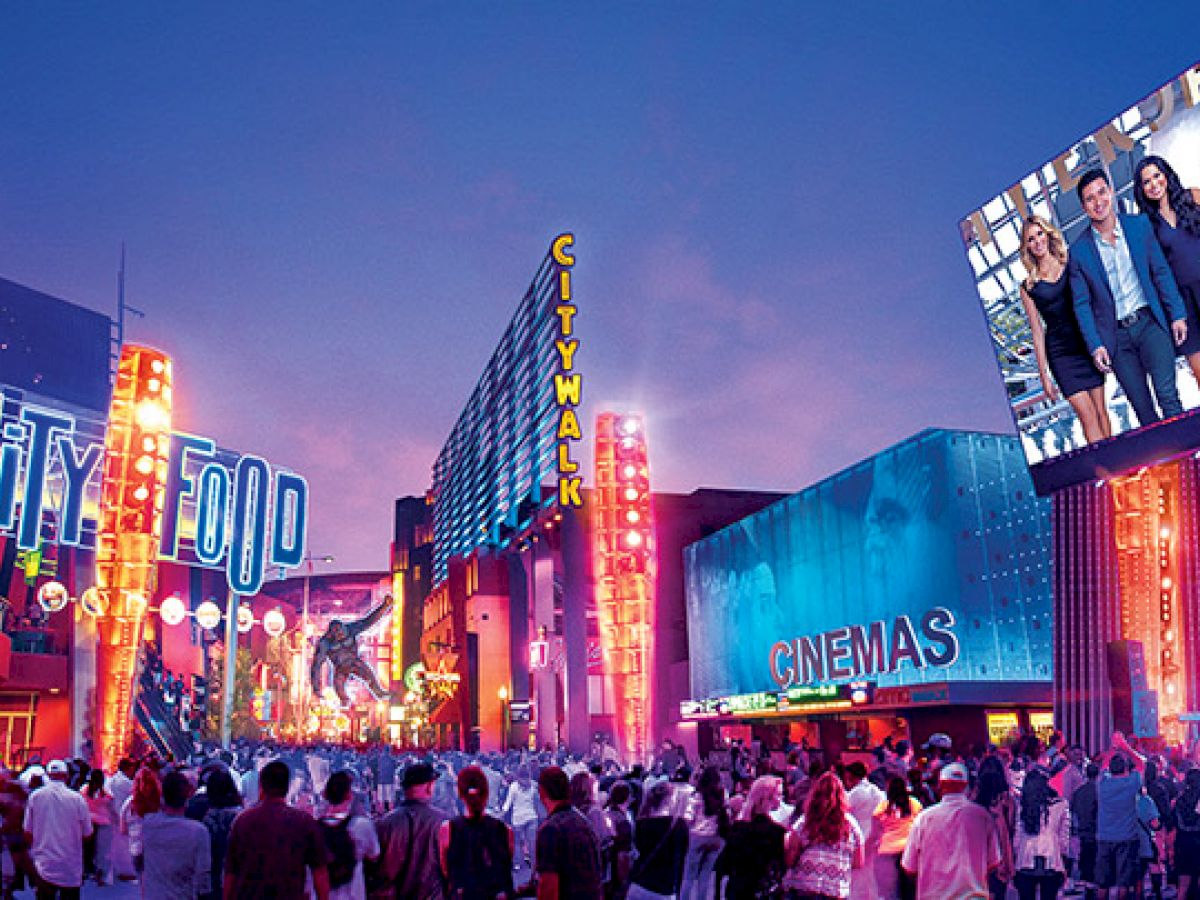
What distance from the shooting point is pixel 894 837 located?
8.87 metres

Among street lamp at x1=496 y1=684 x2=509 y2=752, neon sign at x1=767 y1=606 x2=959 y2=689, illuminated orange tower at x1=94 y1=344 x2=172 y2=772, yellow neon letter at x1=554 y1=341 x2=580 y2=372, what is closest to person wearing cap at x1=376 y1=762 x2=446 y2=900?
illuminated orange tower at x1=94 y1=344 x2=172 y2=772

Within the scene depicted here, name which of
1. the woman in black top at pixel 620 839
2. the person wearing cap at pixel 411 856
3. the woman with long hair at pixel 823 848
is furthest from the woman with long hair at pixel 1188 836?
the person wearing cap at pixel 411 856

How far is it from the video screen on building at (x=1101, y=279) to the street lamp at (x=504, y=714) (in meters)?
46.1

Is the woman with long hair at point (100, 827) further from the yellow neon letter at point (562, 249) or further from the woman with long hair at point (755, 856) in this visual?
the yellow neon letter at point (562, 249)

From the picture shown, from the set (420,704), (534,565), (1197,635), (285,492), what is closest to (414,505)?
(420,704)

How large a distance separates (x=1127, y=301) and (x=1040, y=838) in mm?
13769

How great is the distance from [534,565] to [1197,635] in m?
39.9

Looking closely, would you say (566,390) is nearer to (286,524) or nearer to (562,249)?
(562,249)

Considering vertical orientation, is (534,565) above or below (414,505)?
below

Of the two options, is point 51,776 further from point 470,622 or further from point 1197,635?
point 470,622

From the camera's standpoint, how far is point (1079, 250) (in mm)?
24078

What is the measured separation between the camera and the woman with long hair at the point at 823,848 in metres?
7.05

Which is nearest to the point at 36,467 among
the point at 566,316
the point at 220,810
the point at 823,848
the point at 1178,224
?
the point at 566,316

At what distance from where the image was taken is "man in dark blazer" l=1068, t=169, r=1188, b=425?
22.7 m
